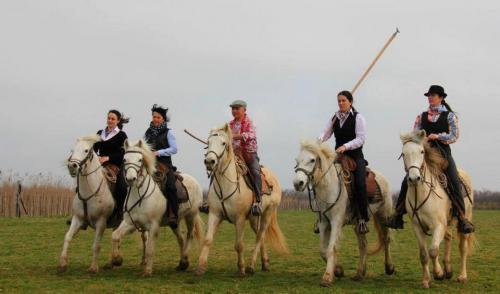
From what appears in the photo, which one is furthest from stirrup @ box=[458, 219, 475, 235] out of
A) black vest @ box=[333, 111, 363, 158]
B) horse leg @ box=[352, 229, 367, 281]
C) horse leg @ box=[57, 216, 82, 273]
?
horse leg @ box=[57, 216, 82, 273]

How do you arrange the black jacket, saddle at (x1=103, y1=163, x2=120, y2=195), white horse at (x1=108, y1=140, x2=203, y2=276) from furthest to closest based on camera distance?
1. the black jacket
2. saddle at (x1=103, y1=163, x2=120, y2=195)
3. white horse at (x1=108, y1=140, x2=203, y2=276)

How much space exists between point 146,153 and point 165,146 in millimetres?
1111

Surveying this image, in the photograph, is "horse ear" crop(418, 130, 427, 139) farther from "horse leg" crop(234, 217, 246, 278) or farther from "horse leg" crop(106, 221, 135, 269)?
"horse leg" crop(106, 221, 135, 269)

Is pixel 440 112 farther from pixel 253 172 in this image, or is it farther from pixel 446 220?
pixel 253 172

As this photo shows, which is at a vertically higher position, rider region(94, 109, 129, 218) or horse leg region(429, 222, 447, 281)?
rider region(94, 109, 129, 218)

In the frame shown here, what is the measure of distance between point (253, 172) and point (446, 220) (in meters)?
3.36

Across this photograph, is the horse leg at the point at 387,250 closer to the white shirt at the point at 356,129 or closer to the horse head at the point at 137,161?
the white shirt at the point at 356,129

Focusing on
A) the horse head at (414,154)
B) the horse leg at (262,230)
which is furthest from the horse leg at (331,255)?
the horse leg at (262,230)

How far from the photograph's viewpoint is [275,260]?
514 inches

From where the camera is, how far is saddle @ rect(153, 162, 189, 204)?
1029 cm

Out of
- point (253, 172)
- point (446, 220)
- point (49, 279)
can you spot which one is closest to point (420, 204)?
point (446, 220)

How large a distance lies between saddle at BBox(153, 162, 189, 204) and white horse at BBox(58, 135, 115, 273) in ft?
3.12

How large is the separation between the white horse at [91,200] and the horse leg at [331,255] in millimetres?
4021

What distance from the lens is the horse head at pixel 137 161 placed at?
9.10 metres
